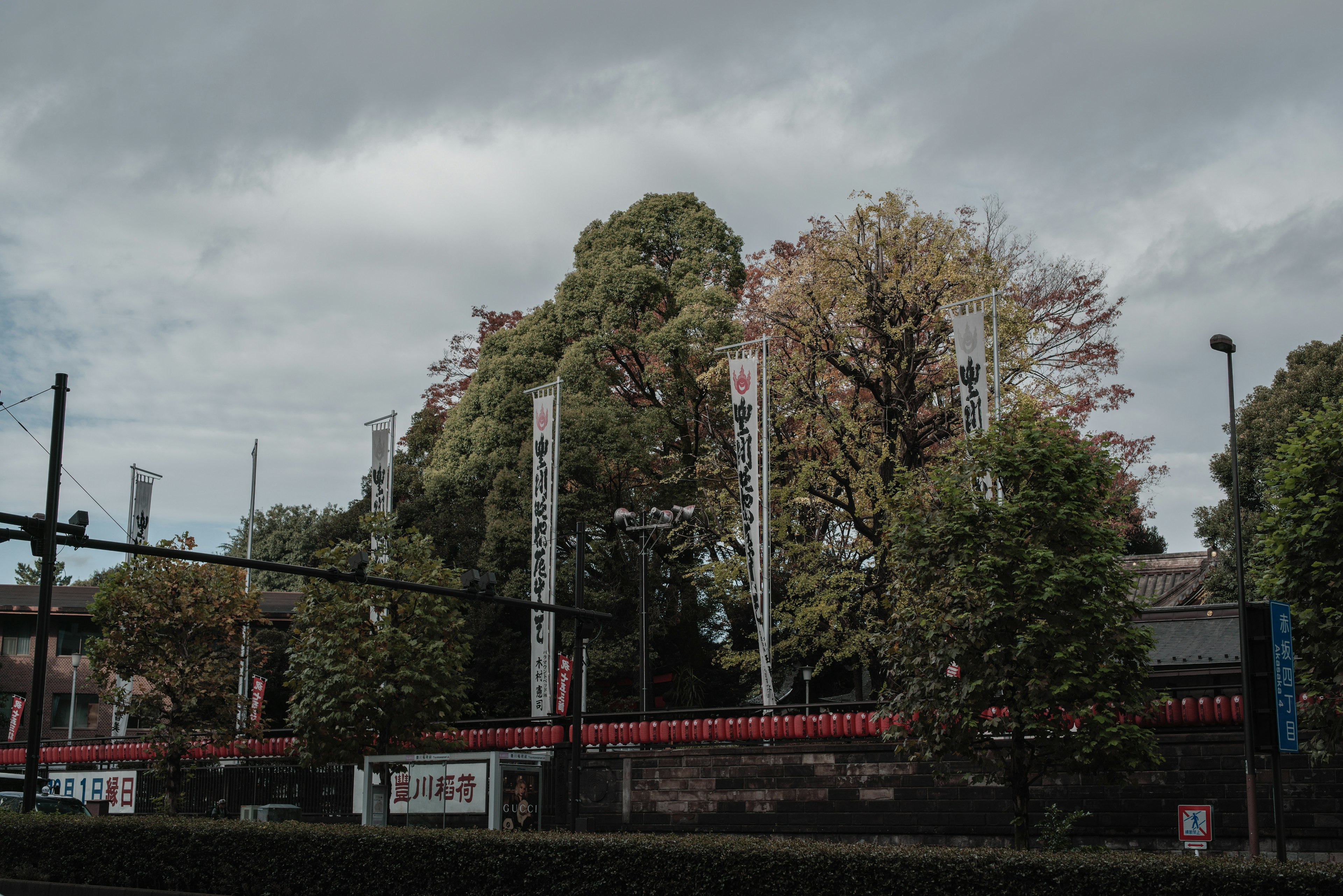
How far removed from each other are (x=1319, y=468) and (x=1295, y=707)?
13.4 feet

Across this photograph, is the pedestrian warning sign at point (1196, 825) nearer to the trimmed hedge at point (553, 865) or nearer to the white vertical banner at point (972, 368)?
the trimmed hedge at point (553, 865)

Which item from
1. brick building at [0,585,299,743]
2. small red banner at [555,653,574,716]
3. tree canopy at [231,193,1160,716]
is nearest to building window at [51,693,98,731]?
brick building at [0,585,299,743]

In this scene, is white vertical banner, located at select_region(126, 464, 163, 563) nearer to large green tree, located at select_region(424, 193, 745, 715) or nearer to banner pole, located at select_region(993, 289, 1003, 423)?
large green tree, located at select_region(424, 193, 745, 715)

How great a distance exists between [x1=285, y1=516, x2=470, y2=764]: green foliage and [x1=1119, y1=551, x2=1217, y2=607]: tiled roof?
18355mm

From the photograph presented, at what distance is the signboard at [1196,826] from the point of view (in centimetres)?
1653

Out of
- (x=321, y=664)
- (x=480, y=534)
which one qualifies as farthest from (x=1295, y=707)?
(x=480, y=534)

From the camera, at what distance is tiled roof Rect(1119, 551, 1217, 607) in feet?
109

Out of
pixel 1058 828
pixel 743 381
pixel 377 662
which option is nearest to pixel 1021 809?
pixel 1058 828

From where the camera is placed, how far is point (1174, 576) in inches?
1400

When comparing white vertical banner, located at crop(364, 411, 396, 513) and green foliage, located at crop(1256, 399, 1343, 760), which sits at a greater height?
white vertical banner, located at crop(364, 411, 396, 513)

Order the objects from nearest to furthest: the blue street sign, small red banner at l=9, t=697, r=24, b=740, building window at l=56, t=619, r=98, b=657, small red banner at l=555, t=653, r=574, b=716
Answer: the blue street sign < small red banner at l=555, t=653, r=574, b=716 < small red banner at l=9, t=697, r=24, b=740 < building window at l=56, t=619, r=98, b=657

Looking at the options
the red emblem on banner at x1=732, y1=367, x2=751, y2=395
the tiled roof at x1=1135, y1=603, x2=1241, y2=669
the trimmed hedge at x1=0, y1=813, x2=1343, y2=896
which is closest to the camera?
the trimmed hedge at x1=0, y1=813, x2=1343, y2=896

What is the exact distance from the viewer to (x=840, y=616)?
2947cm

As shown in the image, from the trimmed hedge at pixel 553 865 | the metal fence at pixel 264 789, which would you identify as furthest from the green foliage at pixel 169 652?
the trimmed hedge at pixel 553 865
